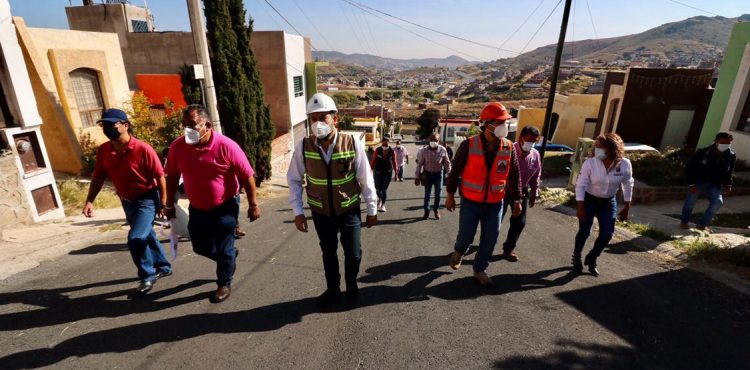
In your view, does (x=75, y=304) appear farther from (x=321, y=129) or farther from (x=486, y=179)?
(x=486, y=179)

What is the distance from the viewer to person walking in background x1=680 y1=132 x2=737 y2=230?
5.41 meters

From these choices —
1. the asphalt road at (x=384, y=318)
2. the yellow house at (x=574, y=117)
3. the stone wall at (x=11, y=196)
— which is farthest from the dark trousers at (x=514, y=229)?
the yellow house at (x=574, y=117)

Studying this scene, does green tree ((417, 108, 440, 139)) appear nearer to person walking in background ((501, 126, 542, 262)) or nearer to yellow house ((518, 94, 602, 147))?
yellow house ((518, 94, 602, 147))

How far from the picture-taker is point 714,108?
1060cm

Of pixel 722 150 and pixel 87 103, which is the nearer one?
pixel 722 150

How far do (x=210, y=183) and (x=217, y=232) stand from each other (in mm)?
480

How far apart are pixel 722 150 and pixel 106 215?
10.6 meters

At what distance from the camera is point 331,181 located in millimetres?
3000

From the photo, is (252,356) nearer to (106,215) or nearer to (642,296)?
(642,296)

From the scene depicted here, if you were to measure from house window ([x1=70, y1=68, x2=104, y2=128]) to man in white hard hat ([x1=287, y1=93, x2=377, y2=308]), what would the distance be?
10.5 meters

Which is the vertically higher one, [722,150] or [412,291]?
[722,150]

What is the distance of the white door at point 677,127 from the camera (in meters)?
Result: 15.8

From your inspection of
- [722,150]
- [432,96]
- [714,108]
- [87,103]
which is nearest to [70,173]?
[87,103]

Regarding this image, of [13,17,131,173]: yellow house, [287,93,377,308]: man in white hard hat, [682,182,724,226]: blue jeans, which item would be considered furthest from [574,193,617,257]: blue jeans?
[13,17,131,173]: yellow house
